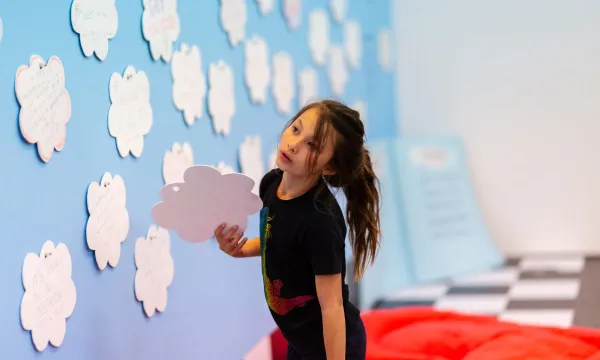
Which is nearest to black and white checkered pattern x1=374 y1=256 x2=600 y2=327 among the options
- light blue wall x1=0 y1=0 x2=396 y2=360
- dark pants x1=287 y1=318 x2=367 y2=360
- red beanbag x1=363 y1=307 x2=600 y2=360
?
red beanbag x1=363 y1=307 x2=600 y2=360

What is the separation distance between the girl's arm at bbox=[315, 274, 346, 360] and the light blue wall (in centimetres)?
44

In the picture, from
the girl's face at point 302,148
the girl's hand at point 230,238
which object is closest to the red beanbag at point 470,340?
the girl's hand at point 230,238

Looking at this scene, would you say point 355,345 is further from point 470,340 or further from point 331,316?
point 470,340

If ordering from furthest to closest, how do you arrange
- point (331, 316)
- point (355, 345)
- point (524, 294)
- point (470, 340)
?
point (524, 294), point (470, 340), point (355, 345), point (331, 316)

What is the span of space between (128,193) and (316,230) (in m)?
0.46

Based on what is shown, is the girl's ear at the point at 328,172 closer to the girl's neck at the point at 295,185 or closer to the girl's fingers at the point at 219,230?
the girl's neck at the point at 295,185

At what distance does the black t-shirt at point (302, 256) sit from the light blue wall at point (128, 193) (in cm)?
33

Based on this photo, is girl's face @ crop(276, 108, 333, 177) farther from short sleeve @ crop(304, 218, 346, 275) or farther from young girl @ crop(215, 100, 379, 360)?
short sleeve @ crop(304, 218, 346, 275)

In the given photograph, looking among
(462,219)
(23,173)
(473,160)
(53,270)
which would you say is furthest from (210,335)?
(473,160)

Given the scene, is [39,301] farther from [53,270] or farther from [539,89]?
[539,89]

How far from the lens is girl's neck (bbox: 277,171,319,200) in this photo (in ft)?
5.19

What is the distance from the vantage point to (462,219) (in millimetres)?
3852

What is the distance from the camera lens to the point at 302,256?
60.9 inches

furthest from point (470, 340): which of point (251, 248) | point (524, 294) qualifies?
point (524, 294)
